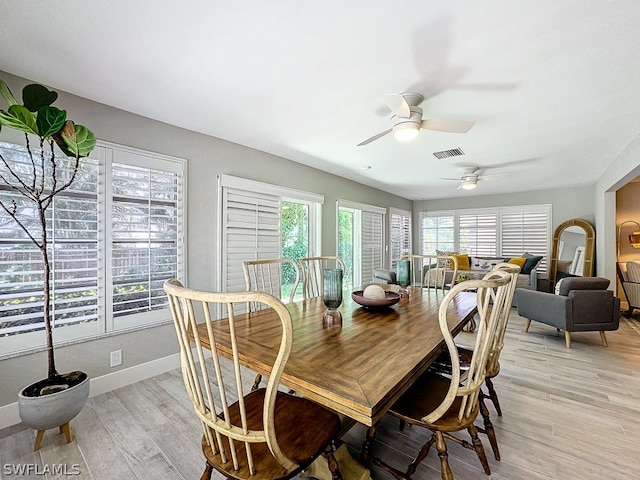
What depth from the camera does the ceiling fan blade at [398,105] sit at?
193 centimetres

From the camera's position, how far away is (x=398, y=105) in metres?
2.03

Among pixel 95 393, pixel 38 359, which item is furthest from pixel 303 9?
pixel 95 393

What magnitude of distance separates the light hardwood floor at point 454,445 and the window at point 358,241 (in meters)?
3.16

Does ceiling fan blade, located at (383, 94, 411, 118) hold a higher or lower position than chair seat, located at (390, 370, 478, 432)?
higher

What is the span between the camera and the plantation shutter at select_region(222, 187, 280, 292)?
3.34m

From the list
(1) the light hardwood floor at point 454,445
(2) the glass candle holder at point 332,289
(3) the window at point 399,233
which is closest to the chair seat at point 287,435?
(2) the glass candle holder at point 332,289

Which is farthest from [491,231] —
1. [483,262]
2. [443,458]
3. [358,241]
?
[443,458]

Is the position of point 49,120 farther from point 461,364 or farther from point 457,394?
point 461,364

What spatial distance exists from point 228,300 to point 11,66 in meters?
2.54

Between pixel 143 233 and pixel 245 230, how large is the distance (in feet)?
3.67

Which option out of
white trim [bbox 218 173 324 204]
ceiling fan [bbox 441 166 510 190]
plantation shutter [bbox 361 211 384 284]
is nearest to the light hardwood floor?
white trim [bbox 218 173 324 204]

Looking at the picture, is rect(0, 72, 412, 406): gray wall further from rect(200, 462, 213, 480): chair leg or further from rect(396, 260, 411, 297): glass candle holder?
rect(396, 260, 411, 297): glass candle holder

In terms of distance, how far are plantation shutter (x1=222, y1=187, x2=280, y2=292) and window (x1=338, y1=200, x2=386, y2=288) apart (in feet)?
5.25

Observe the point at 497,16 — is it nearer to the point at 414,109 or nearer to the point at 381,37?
the point at 381,37
